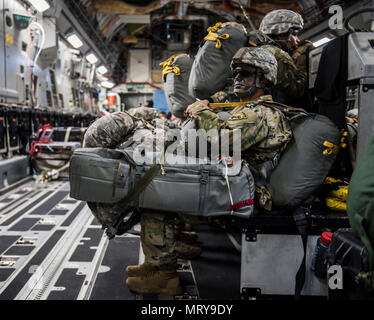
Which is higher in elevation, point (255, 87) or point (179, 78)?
point (179, 78)

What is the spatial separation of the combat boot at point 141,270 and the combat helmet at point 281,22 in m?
2.10

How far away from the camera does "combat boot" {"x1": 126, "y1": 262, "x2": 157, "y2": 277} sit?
230 centimetres

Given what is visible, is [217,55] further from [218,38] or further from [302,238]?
[302,238]

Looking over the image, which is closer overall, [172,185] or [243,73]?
[172,185]

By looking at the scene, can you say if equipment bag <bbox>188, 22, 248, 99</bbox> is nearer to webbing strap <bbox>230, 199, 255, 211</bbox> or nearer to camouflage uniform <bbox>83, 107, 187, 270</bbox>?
camouflage uniform <bbox>83, 107, 187, 270</bbox>

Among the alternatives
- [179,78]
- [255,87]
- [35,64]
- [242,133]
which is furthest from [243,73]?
[35,64]

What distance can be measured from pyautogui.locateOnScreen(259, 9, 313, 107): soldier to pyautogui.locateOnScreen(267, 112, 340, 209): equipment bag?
511 mm

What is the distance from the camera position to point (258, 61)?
6.88 feet

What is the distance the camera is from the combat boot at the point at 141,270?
2.30 meters

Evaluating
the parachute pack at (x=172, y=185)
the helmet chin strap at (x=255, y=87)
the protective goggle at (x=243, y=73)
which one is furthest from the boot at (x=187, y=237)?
the protective goggle at (x=243, y=73)

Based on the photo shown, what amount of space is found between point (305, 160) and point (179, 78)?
1575mm

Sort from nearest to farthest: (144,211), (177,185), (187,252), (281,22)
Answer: (177,185), (144,211), (281,22), (187,252)

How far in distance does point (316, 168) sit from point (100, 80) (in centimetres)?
1464

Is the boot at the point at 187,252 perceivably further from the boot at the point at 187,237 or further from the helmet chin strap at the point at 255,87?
the helmet chin strap at the point at 255,87
